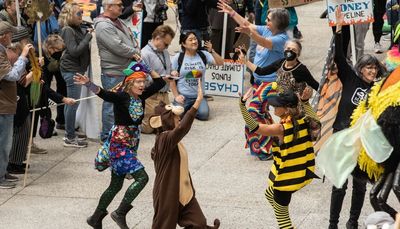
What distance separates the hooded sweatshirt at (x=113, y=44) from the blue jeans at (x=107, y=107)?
0.23ft

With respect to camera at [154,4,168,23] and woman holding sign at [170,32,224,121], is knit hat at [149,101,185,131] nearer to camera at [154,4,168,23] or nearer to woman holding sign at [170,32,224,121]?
woman holding sign at [170,32,224,121]

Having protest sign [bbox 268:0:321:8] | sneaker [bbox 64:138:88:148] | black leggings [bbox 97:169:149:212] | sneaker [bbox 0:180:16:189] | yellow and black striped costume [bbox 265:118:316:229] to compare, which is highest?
protest sign [bbox 268:0:321:8]

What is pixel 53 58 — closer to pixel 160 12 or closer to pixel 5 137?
pixel 5 137

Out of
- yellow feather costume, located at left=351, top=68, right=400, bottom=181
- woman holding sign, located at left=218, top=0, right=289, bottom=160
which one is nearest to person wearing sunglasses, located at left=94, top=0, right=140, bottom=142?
woman holding sign, located at left=218, top=0, right=289, bottom=160

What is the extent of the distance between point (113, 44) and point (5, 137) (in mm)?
1863

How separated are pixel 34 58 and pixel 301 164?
134 inches

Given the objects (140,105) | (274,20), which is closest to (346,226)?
(140,105)

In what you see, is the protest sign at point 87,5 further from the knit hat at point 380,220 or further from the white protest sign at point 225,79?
the knit hat at point 380,220

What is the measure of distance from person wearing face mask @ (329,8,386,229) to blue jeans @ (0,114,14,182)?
11.4ft

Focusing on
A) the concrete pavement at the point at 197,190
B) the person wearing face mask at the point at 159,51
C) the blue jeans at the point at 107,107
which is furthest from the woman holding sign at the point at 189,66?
the blue jeans at the point at 107,107

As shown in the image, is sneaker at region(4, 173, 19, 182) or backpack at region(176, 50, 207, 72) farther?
backpack at region(176, 50, 207, 72)

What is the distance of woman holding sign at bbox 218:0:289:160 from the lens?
10859 millimetres

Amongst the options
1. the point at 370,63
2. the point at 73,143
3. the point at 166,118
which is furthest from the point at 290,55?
the point at 73,143

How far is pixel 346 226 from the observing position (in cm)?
881
